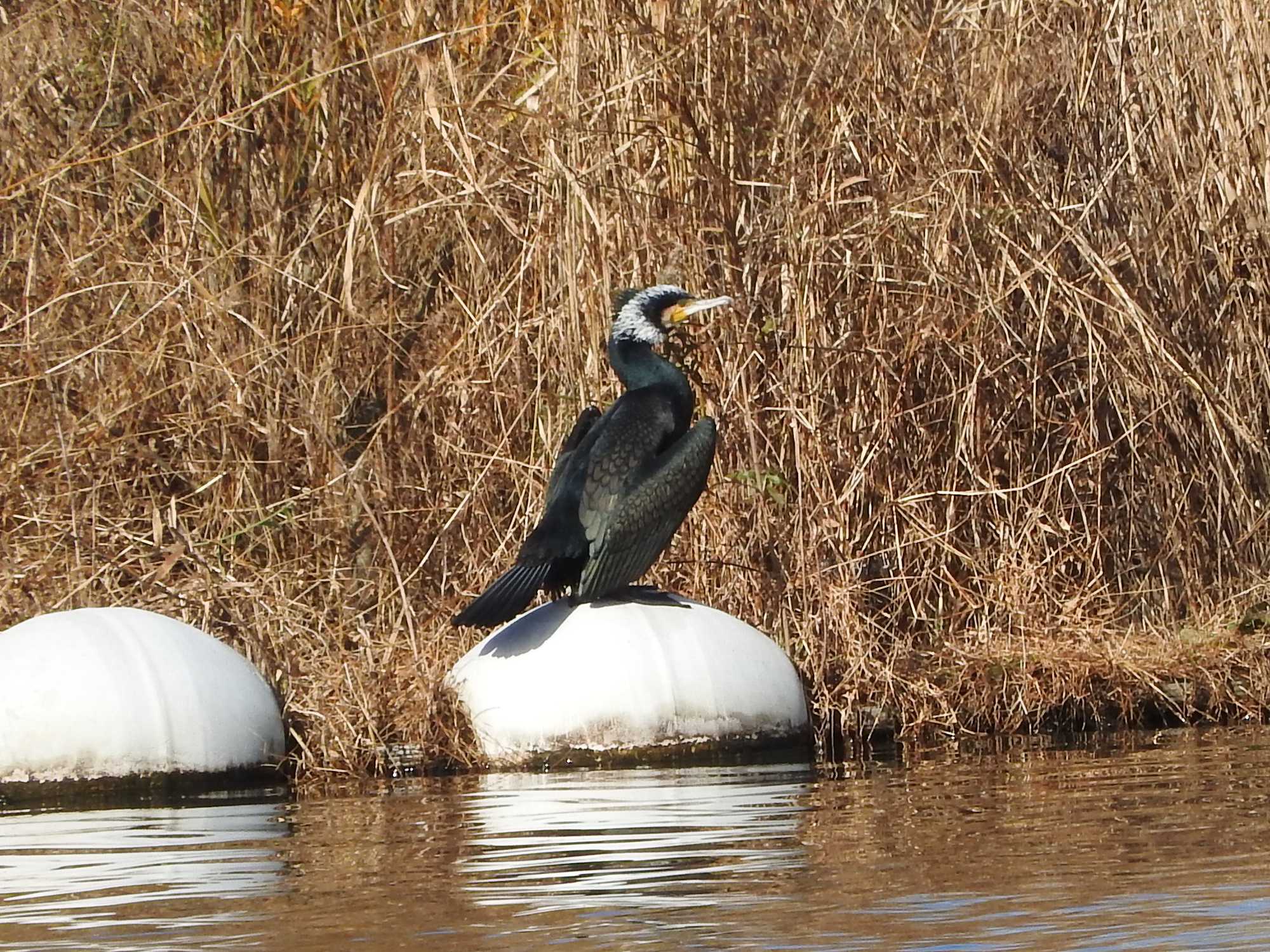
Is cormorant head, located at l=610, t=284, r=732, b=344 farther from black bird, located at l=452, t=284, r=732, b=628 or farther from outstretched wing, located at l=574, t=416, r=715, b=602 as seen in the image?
outstretched wing, located at l=574, t=416, r=715, b=602

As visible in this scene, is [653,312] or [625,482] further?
[653,312]

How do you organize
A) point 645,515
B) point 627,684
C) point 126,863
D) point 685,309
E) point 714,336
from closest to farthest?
point 126,863 → point 627,684 → point 645,515 → point 685,309 → point 714,336

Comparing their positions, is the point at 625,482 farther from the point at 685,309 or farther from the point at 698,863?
the point at 698,863

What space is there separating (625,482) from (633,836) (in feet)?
7.89

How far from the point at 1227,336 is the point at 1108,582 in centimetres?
136

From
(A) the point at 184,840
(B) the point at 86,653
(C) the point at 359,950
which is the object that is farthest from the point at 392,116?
(C) the point at 359,950

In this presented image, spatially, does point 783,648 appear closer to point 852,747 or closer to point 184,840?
point 852,747

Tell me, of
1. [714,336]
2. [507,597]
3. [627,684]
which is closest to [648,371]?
[714,336]

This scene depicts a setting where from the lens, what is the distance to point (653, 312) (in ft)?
26.8

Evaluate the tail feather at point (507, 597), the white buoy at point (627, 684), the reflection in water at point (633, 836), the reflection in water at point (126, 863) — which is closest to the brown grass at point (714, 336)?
the white buoy at point (627, 684)

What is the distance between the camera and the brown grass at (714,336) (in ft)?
28.7

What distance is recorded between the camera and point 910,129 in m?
9.30

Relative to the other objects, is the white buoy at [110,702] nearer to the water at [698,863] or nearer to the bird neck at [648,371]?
the water at [698,863]

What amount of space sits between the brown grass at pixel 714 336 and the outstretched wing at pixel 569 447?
753 mm
